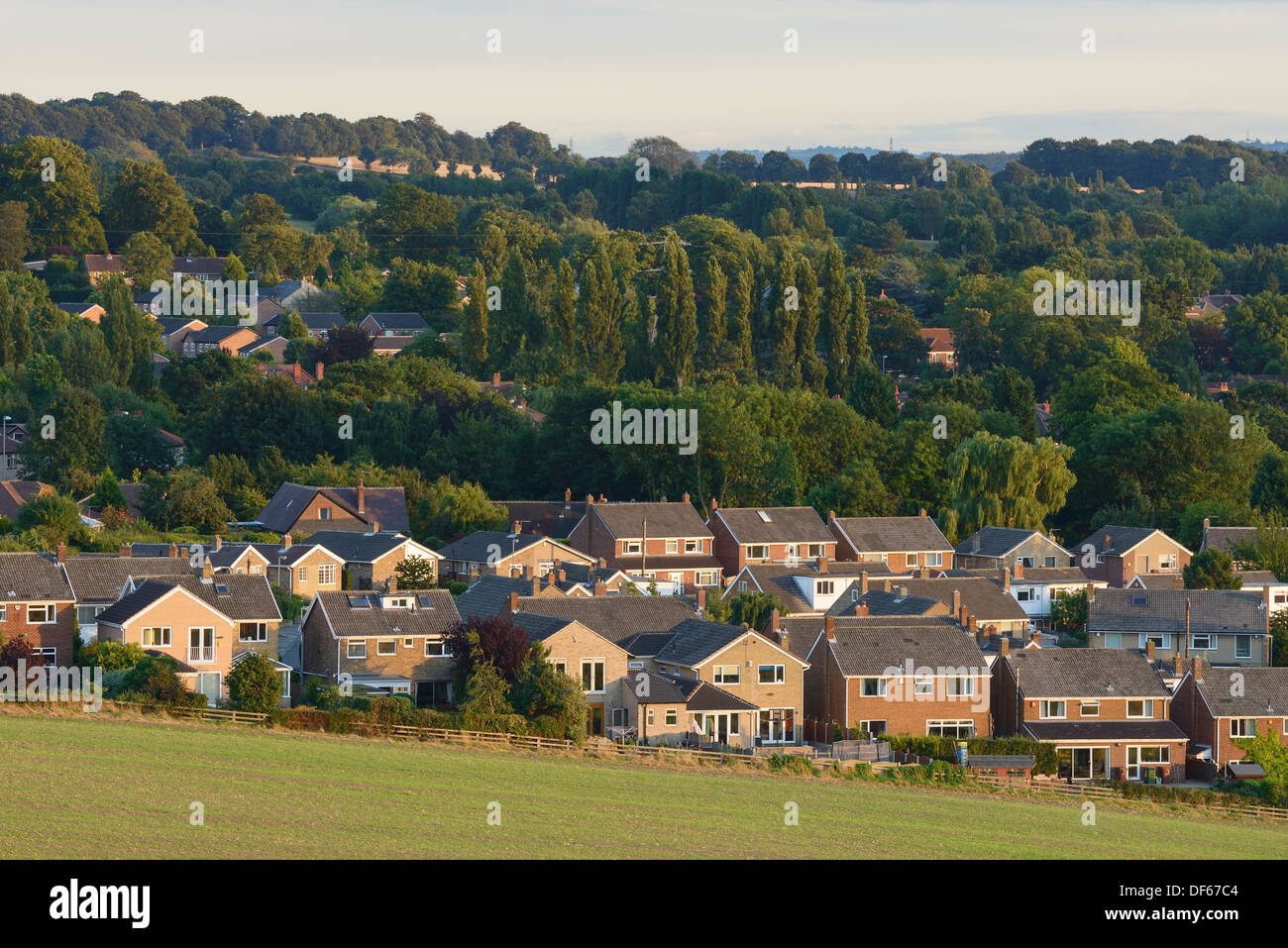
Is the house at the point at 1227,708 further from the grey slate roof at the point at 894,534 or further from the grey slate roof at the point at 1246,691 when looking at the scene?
the grey slate roof at the point at 894,534

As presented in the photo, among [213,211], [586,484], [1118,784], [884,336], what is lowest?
[1118,784]

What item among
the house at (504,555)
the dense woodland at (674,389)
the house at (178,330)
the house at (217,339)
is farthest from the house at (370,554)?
the house at (178,330)

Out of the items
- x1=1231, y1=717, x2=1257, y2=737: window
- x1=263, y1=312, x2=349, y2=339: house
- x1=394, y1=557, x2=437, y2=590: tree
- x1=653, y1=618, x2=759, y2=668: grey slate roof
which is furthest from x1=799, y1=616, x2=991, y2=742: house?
x1=263, y1=312, x2=349, y2=339: house

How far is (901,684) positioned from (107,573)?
66.5 feet

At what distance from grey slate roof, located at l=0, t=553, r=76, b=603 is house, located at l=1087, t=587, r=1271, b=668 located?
28.2 meters

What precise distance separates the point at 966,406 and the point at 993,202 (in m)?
110

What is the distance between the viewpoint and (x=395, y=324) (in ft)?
376

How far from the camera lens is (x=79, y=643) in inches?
1796

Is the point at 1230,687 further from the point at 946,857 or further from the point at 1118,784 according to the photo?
the point at 946,857

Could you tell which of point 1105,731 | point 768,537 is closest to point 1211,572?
point 768,537

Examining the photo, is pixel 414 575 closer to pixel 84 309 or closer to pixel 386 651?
pixel 386 651

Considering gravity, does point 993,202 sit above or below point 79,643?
above

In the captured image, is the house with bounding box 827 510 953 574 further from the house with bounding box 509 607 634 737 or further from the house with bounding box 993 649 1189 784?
the house with bounding box 509 607 634 737

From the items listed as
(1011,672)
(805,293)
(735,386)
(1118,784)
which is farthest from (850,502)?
(1118,784)
